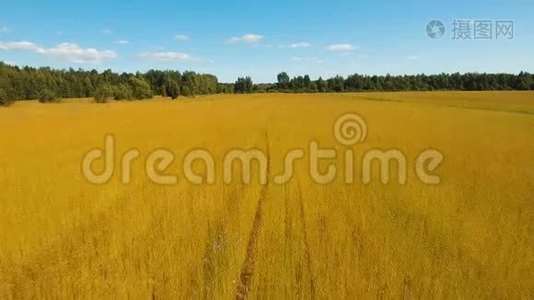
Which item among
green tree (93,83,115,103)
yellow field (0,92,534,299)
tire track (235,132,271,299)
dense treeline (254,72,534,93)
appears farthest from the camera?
dense treeline (254,72,534,93)

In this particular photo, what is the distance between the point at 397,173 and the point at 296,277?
6.55m

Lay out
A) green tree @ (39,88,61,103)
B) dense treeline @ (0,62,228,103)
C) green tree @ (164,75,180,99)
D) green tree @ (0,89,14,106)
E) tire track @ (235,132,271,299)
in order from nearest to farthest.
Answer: tire track @ (235,132,271,299), green tree @ (0,89,14,106), green tree @ (39,88,61,103), dense treeline @ (0,62,228,103), green tree @ (164,75,180,99)

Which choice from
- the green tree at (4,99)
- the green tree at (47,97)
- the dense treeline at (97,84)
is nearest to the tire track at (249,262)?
the green tree at (4,99)

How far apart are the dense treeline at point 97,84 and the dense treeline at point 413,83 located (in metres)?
24.0

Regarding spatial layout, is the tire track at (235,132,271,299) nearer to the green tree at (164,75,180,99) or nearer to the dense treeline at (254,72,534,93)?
the green tree at (164,75,180,99)

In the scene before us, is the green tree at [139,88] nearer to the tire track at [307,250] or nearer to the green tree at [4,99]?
the green tree at [4,99]

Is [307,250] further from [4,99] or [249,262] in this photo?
[4,99]

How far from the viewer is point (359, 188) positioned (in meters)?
8.97

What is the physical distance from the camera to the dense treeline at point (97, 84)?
80.1 m

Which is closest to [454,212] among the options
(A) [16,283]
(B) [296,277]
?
(B) [296,277]

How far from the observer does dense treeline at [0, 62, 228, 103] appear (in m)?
80.1

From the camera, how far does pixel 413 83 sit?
10119 centimetres

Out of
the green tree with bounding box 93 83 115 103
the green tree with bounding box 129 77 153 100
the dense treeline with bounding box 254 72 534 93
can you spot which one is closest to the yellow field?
the green tree with bounding box 93 83 115 103

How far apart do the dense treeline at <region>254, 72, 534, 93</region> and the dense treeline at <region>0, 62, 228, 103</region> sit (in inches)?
946
